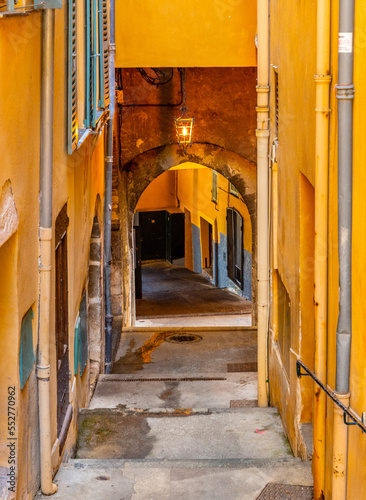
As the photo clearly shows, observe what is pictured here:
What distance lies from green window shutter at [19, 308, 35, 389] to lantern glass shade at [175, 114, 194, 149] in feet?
25.9

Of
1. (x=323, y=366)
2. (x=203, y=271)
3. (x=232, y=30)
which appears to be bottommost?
(x=203, y=271)

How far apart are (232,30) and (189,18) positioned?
0.62 meters

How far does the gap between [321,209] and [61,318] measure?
2.31 metres

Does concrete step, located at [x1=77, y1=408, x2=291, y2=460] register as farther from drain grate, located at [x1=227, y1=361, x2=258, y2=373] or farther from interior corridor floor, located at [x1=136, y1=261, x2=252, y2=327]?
interior corridor floor, located at [x1=136, y1=261, x2=252, y2=327]

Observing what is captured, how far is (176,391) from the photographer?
28.6 ft

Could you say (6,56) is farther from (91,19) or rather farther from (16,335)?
(91,19)

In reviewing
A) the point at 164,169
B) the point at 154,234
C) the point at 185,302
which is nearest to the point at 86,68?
the point at 164,169

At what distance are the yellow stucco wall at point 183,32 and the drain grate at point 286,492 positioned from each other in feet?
22.4

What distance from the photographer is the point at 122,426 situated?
23.1ft

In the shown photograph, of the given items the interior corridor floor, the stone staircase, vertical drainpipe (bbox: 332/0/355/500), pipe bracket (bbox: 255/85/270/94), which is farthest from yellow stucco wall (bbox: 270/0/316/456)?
the interior corridor floor

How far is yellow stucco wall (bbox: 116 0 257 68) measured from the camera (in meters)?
10.2

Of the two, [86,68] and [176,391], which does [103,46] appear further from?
[176,391]

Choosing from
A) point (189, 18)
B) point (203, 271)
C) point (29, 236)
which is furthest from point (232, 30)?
point (203, 271)

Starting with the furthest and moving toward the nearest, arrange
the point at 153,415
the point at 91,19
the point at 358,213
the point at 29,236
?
the point at 153,415 → the point at 91,19 → the point at 29,236 → the point at 358,213
